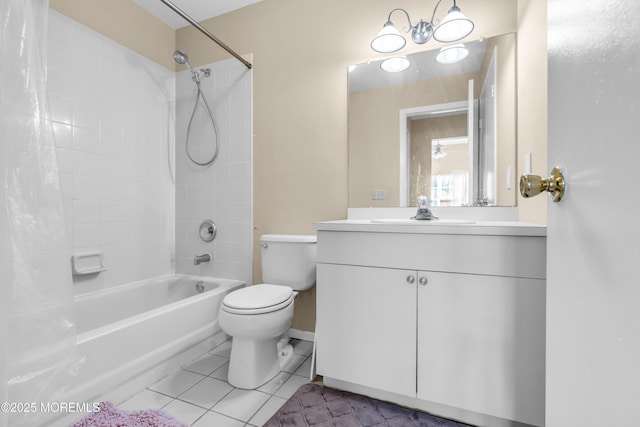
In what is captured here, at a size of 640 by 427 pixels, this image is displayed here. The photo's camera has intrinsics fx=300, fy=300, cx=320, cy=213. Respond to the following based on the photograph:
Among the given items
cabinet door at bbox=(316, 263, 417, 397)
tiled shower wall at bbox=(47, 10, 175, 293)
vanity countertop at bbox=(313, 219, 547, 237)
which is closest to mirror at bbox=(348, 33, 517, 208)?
vanity countertop at bbox=(313, 219, 547, 237)

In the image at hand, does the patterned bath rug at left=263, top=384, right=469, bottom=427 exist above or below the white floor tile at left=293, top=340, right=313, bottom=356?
above

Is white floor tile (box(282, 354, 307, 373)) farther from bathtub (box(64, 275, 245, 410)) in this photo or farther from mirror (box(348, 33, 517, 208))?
mirror (box(348, 33, 517, 208))

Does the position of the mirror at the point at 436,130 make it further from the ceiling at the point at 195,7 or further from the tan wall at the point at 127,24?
the tan wall at the point at 127,24

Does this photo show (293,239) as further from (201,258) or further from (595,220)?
(595,220)

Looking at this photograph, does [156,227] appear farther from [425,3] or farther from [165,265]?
[425,3]

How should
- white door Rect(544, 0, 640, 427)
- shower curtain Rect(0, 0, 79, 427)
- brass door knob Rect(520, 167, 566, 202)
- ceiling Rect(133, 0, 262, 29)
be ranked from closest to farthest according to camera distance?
white door Rect(544, 0, 640, 427), brass door knob Rect(520, 167, 566, 202), shower curtain Rect(0, 0, 79, 427), ceiling Rect(133, 0, 262, 29)

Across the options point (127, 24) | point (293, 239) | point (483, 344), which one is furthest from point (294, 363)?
point (127, 24)

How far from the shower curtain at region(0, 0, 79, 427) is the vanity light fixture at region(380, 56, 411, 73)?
5.09ft

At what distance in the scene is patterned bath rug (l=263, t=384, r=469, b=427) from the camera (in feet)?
4.05

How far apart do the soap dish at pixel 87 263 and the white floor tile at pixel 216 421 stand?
1.19m

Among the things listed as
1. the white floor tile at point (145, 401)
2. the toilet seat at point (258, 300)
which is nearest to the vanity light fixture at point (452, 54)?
the toilet seat at point (258, 300)

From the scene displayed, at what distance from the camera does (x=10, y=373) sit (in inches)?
32.0

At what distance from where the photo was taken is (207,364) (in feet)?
5.74

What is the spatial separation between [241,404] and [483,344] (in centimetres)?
108
